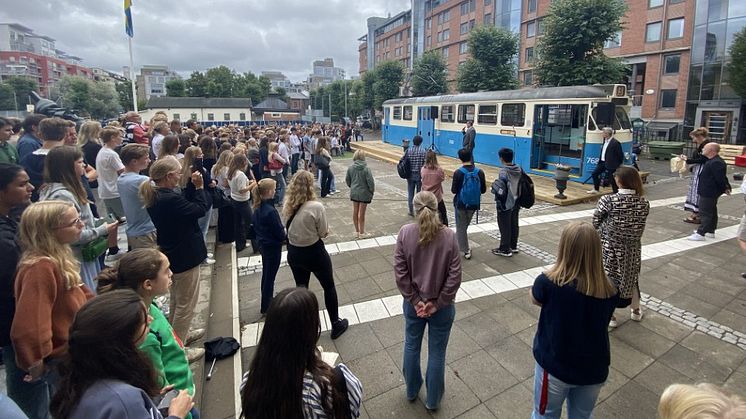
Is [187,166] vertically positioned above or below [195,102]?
below

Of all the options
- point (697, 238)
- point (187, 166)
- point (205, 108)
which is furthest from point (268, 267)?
point (205, 108)

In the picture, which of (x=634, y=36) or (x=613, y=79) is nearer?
(x=613, y=79)

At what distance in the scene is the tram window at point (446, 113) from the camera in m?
17.3

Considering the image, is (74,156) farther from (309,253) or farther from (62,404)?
→ (62,404)

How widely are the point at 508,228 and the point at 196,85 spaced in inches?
A: 3038

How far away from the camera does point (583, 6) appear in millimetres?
17594

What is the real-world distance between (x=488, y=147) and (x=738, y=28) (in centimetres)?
2411

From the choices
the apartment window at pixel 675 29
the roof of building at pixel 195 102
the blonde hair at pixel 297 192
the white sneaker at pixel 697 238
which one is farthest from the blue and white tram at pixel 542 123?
the roof of building at pixel 195 102

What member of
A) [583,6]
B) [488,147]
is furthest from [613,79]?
[488,147]

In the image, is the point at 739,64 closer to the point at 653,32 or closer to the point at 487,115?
the point at 653,32

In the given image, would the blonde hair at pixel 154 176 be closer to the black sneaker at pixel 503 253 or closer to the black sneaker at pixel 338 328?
the black sneaker at pixel 338 328

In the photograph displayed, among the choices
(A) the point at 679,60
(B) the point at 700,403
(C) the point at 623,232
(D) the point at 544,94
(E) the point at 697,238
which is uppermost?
(A) the point at 679,60

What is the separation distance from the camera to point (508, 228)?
21.0ft

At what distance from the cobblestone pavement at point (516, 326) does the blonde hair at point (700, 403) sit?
2.16m
